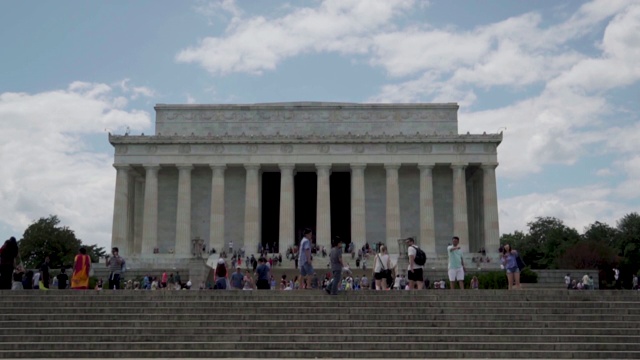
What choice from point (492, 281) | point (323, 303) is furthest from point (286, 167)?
point (323, 303)

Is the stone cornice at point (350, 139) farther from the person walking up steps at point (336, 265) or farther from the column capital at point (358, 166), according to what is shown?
the person walking up steps at point (336, 265)

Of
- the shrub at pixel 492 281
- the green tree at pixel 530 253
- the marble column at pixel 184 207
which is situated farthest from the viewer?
the green tree at pixel 530 253

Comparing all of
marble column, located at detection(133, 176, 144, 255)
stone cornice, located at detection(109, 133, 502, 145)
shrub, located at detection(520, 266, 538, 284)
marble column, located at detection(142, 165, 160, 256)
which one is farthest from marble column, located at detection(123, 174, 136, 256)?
shrub, located at detection(520, 266, 538, 284)

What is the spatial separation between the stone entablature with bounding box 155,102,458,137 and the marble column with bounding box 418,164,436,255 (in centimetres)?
477

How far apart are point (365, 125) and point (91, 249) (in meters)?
48.1

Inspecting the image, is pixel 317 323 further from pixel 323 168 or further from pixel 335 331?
pixel 323 168

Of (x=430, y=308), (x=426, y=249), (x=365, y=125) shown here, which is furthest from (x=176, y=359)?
(x=365, y=125)

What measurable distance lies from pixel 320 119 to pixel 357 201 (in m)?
8.20

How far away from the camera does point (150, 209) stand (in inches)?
2377

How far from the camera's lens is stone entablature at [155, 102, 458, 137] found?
207 feet

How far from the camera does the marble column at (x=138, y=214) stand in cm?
6347

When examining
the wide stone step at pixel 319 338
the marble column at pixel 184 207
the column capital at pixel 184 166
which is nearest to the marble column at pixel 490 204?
the column capital at pixel 184 166

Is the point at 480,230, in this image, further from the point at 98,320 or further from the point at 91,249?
the point at 91,249

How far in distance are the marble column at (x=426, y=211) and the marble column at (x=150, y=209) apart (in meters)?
21.4
